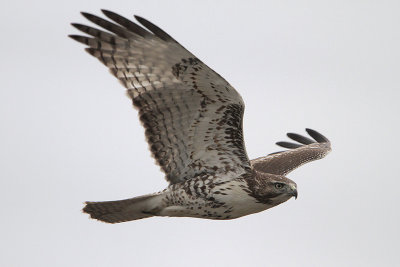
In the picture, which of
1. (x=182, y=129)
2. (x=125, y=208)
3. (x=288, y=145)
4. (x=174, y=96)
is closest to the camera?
(x=174, y=96)

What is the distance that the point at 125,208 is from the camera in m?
9.96

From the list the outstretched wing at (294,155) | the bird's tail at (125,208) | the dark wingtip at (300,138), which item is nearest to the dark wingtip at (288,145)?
the outstretched wing at (294,155)

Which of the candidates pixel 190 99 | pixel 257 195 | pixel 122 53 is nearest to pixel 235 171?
pixel 257 195

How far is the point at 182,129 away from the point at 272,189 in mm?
1146

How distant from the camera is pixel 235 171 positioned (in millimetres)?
9898

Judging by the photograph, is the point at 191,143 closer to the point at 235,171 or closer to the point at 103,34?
the point at 235,171

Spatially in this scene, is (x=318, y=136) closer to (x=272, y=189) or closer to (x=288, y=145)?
(x=288, y=145)

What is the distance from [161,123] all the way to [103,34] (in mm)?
1125

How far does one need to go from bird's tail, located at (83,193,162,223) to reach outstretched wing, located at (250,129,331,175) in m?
1.78

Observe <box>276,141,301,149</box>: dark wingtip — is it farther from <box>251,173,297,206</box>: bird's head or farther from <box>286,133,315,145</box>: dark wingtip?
<box>251,173,297,206</box>: bird's head

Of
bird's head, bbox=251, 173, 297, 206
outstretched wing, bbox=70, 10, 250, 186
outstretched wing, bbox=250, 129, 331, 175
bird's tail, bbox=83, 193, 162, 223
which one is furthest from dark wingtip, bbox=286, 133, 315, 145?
bird's tail, bbox=83, 193, 162, 223

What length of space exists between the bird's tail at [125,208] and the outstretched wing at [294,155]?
5.85ft

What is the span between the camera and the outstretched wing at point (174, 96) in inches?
366

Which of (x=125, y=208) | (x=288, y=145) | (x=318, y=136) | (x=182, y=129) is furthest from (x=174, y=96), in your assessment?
(x=318, y=136)
